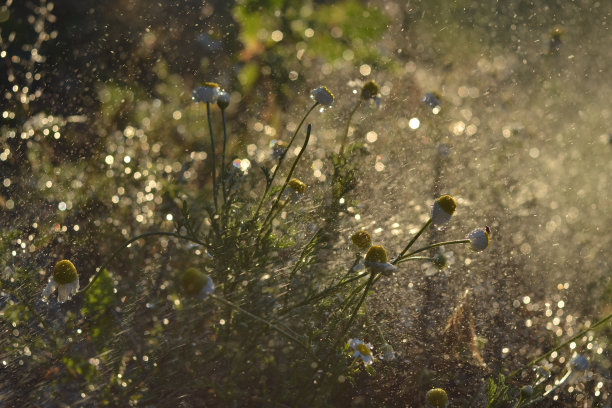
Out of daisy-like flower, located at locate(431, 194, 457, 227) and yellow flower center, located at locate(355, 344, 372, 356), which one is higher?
daisy-like flower, located at locate(431, 194, 457, 227)

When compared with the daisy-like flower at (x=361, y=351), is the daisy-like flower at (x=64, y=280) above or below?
above

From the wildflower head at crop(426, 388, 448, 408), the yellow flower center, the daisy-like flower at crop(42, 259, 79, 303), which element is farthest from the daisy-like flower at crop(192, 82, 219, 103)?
the wildflower head at crop(426, 388, 448, 408)

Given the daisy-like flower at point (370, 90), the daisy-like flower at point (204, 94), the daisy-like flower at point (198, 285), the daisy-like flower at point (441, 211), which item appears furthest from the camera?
the daisy-like flower at point (370, 90)

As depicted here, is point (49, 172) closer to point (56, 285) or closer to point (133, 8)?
point (56, 285)

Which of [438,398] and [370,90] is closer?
[438,398]

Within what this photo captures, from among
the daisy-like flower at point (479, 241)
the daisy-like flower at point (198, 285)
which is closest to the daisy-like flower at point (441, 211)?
the daisy-like flower at point (479, 241)

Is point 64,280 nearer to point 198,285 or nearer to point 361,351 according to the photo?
point 198,285

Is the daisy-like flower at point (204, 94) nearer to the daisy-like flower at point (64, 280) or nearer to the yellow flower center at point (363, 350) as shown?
the daisy-like flower at point (64, 280)

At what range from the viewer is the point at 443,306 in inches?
78.4

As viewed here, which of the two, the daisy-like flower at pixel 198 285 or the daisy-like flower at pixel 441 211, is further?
the daisy-like flower at pixel 441 211

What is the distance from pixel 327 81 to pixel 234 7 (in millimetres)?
904

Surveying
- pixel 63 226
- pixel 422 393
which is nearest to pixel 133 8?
pixel 63 226

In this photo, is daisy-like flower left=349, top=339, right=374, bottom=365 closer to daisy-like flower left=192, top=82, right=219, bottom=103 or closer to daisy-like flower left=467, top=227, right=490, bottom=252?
daisy-like flower left=467, top=227, right=490, bottom=252

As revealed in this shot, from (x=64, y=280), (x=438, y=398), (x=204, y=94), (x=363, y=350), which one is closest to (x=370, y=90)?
(x=204, y=94)
